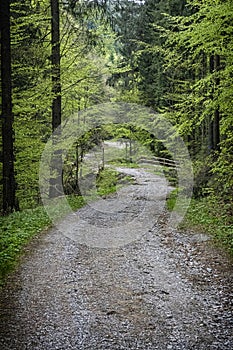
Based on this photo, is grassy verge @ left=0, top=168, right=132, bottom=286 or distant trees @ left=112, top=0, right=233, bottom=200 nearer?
grassy verge @ left=0, top=168, right=132, bottom=286

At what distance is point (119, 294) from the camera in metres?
6.14

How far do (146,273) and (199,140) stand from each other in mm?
16413

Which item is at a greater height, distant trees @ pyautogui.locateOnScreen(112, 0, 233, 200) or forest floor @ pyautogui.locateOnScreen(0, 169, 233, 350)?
distant trees @ pyautogui.locateOnScreen(112, 0, 233, 200)


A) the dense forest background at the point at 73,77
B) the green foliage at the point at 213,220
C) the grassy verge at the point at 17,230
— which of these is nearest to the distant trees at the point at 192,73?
the dense forest background at the point at 73,77

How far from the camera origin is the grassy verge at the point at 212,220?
9070 millimetres

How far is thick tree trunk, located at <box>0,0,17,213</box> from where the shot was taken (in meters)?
11.1

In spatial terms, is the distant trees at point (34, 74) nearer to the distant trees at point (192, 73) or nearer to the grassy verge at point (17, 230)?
the grassy verge at point (17, 230)

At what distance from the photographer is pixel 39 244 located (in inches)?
360

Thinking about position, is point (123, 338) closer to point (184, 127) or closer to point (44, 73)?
point (184, 127)

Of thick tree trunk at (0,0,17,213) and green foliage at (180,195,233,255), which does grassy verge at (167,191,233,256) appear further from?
thick tree trunk at (0,0,17,213)

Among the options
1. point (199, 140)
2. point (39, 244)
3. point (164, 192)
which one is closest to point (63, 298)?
point (39, 244)

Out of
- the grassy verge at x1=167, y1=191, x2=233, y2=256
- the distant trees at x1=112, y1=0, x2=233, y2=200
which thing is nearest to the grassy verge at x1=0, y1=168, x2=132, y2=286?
the grassy verge at x1=167, y1=191, x2=233, y2=256

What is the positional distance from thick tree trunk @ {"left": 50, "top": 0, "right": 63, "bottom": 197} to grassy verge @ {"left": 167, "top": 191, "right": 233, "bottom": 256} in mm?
5599

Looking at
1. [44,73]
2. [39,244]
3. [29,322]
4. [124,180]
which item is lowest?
[124,180]
